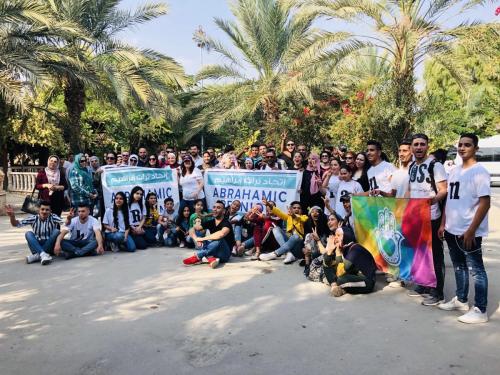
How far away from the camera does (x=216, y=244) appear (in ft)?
22.0

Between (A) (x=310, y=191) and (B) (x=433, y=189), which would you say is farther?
(A) (x=310, y=191)

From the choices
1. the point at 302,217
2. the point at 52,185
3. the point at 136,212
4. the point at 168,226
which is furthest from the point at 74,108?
the point at 302,217

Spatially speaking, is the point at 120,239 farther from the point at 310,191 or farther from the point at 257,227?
the point at 310,191

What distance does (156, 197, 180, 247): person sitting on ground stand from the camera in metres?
7.91

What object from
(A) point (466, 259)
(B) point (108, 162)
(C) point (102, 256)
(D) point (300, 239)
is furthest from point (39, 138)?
(A) point (466, 259)

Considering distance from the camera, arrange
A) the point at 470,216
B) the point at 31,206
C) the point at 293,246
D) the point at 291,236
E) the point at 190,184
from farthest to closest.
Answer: the point at 190,184
the point at 31,206
the point at 291,236
the point at 293,246
the point at 470,216

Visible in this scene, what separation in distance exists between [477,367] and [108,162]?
7563 mm

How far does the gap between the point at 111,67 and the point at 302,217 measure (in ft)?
27.9

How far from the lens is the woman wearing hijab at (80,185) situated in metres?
8.23

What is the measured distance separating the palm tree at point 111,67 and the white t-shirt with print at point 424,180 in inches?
376

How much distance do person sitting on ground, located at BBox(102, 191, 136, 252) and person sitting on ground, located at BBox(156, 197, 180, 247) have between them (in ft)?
1.86

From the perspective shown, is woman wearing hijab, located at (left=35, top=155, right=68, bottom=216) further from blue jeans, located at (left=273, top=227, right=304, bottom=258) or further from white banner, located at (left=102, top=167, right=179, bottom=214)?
blue jeans, located at (left=273, top=227, right=304, bottom=258)

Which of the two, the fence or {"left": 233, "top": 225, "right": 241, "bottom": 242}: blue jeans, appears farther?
the fence

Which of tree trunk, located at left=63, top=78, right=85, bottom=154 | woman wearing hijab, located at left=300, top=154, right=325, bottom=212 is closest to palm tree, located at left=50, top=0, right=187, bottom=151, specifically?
tree trunk, located at left=63, top=78, right=85, bottom=154
